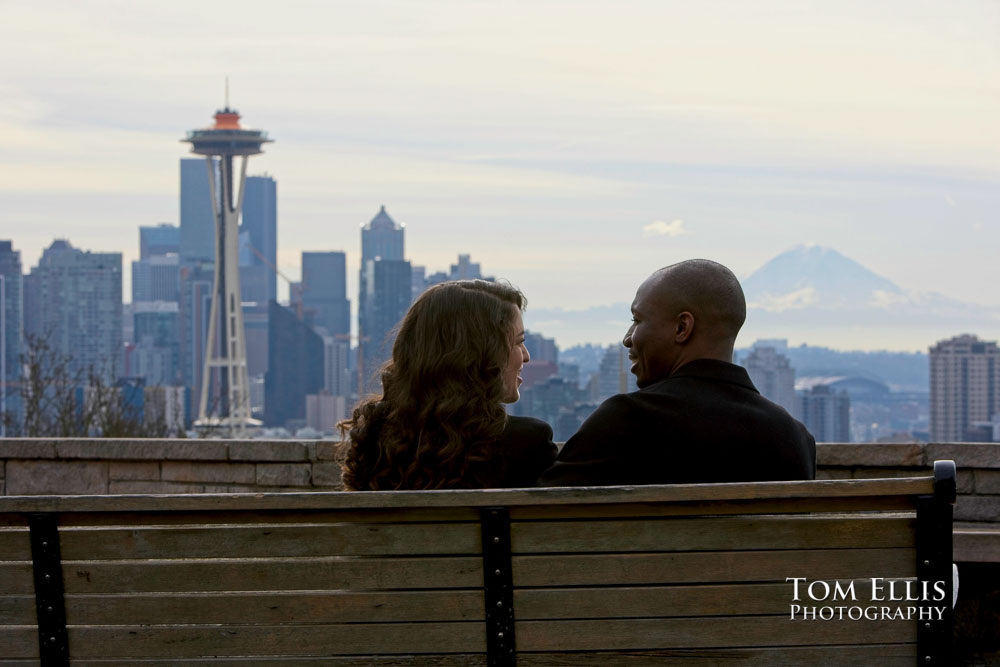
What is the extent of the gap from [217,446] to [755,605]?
364 cm

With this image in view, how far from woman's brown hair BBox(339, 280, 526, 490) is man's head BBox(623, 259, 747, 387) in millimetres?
356

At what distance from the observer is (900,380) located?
340 ft

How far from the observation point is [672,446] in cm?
272

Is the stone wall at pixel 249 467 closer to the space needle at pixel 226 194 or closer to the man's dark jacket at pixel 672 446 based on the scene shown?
the man's dark jacket at pixel 672 446

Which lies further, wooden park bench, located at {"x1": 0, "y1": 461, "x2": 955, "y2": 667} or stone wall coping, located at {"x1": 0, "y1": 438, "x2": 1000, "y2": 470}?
stone wall coping, located at {"x1": 0, "y1": 438, "x2": 1000, "y2": 470}

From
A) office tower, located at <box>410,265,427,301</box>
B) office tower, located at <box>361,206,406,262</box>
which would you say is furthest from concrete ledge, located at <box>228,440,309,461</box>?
office tower, located at <box>361,206,406,262</box>

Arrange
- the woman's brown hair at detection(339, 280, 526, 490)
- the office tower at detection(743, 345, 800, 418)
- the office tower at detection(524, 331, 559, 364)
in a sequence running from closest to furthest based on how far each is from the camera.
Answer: the woman's brown hair at detection(339, 280, 526, 490) < the office tower at detection(743, 345, 800, 418) < the office tower at detection(524, 331, 559, 364)

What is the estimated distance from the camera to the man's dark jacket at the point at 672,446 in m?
2.73

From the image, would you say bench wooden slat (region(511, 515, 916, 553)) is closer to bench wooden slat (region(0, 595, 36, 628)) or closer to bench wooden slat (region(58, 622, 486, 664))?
bench wooden slat (region(58, 622, 486, 664))

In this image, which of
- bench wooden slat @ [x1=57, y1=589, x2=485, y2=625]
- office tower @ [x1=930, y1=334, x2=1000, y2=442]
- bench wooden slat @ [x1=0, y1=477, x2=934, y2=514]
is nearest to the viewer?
bench wooden slat @ [x1=0, y1=477, x2=934, y2=514]

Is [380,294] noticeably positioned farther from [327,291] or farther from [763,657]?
[763,657]

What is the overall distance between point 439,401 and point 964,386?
67.8 m

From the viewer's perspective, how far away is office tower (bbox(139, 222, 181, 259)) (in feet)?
479

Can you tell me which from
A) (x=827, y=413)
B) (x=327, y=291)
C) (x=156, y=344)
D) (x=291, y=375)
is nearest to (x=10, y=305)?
(x=156, y=344)
